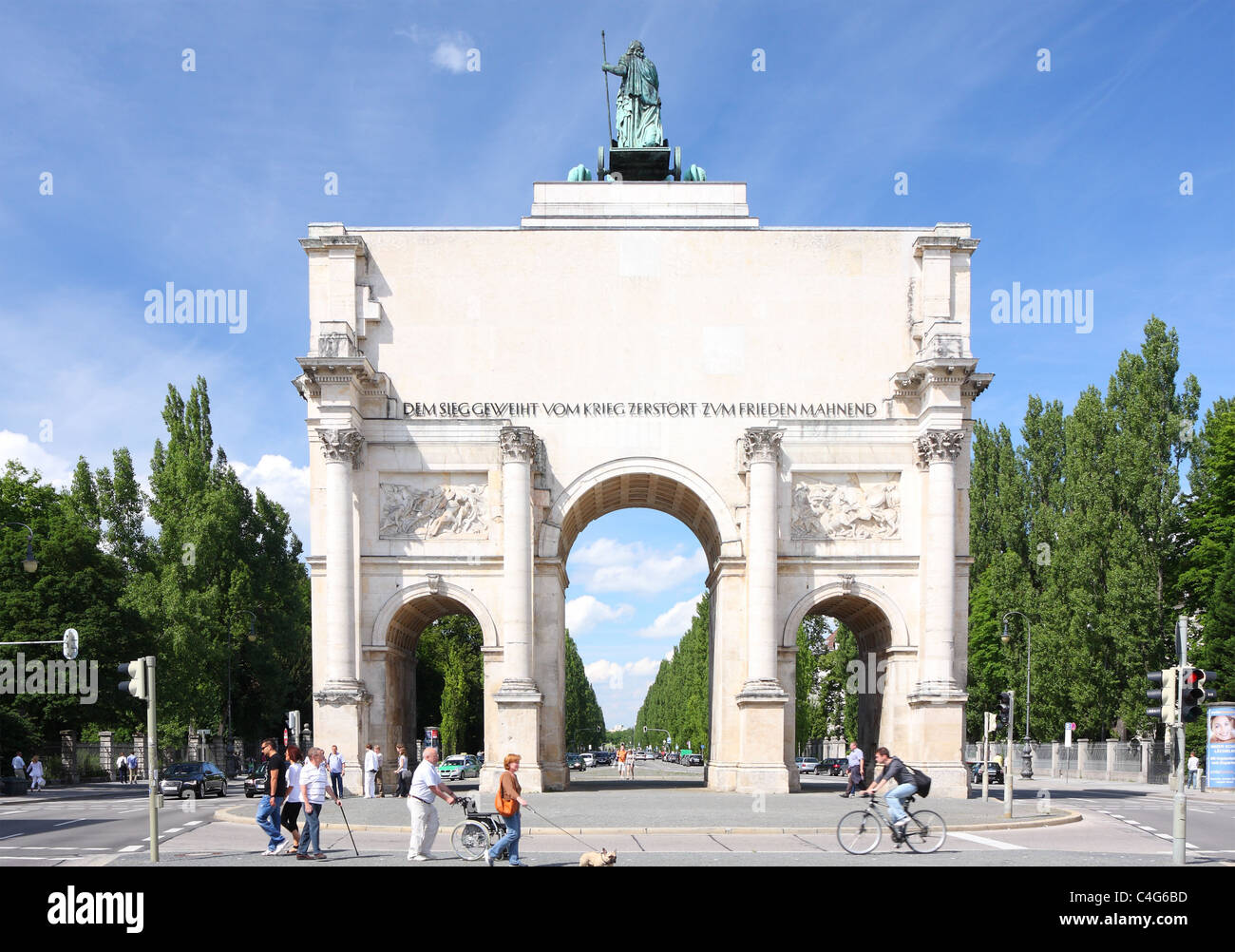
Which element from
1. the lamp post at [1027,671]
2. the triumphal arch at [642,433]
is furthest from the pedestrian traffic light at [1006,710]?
the lamp post at [1027,671]

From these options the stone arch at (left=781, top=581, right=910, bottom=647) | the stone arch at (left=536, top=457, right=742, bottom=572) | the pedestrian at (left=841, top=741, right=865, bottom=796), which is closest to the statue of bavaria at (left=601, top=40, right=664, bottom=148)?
the stone arch at (left=536, top=457, right=742, bottom=572)

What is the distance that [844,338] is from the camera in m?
40.9

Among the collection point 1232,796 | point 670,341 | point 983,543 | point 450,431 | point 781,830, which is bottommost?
point 1232,796

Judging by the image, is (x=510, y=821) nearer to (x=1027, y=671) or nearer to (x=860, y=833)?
(x=860, y=833)

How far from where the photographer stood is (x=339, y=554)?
38531mm

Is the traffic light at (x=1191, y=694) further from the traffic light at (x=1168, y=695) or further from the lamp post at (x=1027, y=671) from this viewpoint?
the lamp post at (x=1027, y=671)

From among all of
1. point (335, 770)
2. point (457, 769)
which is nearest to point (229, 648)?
point (457, 769)

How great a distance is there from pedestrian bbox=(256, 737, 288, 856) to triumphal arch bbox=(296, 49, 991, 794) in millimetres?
16647

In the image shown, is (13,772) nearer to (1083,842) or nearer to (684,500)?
(684,500)

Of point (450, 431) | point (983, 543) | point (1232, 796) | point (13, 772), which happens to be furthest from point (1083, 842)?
point (983, 543)

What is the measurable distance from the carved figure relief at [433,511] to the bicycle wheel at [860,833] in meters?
21.1

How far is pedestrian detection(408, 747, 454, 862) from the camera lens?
19.9 m

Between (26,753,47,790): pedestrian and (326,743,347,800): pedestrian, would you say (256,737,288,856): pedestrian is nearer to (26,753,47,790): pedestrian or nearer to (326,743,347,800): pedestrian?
(326,743,347,800): pedestrian

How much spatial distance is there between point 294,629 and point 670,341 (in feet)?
120
